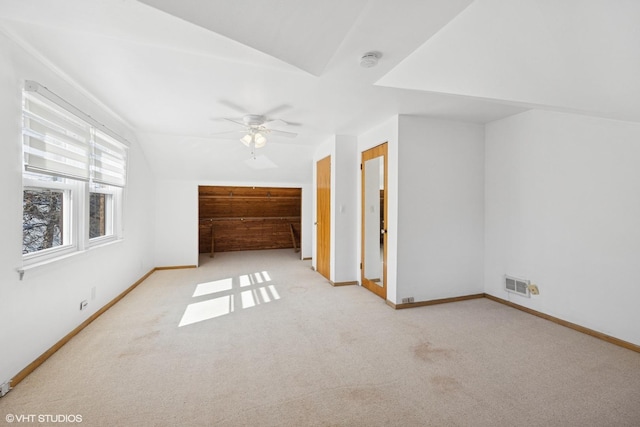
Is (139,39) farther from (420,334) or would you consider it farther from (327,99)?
(420,334)

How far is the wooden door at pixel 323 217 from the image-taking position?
4457mm

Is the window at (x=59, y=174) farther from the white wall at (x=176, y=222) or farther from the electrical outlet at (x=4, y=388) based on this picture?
the white wall at (x=176, y=222)

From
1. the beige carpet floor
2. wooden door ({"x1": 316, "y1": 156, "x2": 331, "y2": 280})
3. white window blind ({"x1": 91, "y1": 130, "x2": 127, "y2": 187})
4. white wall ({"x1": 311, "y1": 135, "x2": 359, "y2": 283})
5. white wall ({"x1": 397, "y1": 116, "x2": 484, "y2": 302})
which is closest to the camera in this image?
the beige carpet floor

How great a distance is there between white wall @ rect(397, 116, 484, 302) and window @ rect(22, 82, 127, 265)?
10.9ft

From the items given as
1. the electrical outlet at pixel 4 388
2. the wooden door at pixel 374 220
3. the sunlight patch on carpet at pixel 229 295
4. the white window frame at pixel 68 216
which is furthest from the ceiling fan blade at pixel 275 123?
the electrical outlet at pixel 4 388

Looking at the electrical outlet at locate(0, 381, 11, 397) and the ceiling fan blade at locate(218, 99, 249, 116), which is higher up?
the ceiling fan blade at locate(218, 99, 249, 116)

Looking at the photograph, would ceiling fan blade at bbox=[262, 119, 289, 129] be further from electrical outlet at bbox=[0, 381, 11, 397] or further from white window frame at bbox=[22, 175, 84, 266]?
electrical outlet at bbox=[0, 381, 11, 397]

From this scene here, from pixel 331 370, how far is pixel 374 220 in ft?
7.62

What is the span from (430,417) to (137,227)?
176 inches

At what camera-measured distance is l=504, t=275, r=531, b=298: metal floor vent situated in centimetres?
318

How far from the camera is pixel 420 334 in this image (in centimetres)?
258

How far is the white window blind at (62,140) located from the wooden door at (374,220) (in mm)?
3263

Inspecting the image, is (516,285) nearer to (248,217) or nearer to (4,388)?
(4,388)

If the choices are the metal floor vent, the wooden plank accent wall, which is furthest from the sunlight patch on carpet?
the metal floor vent
